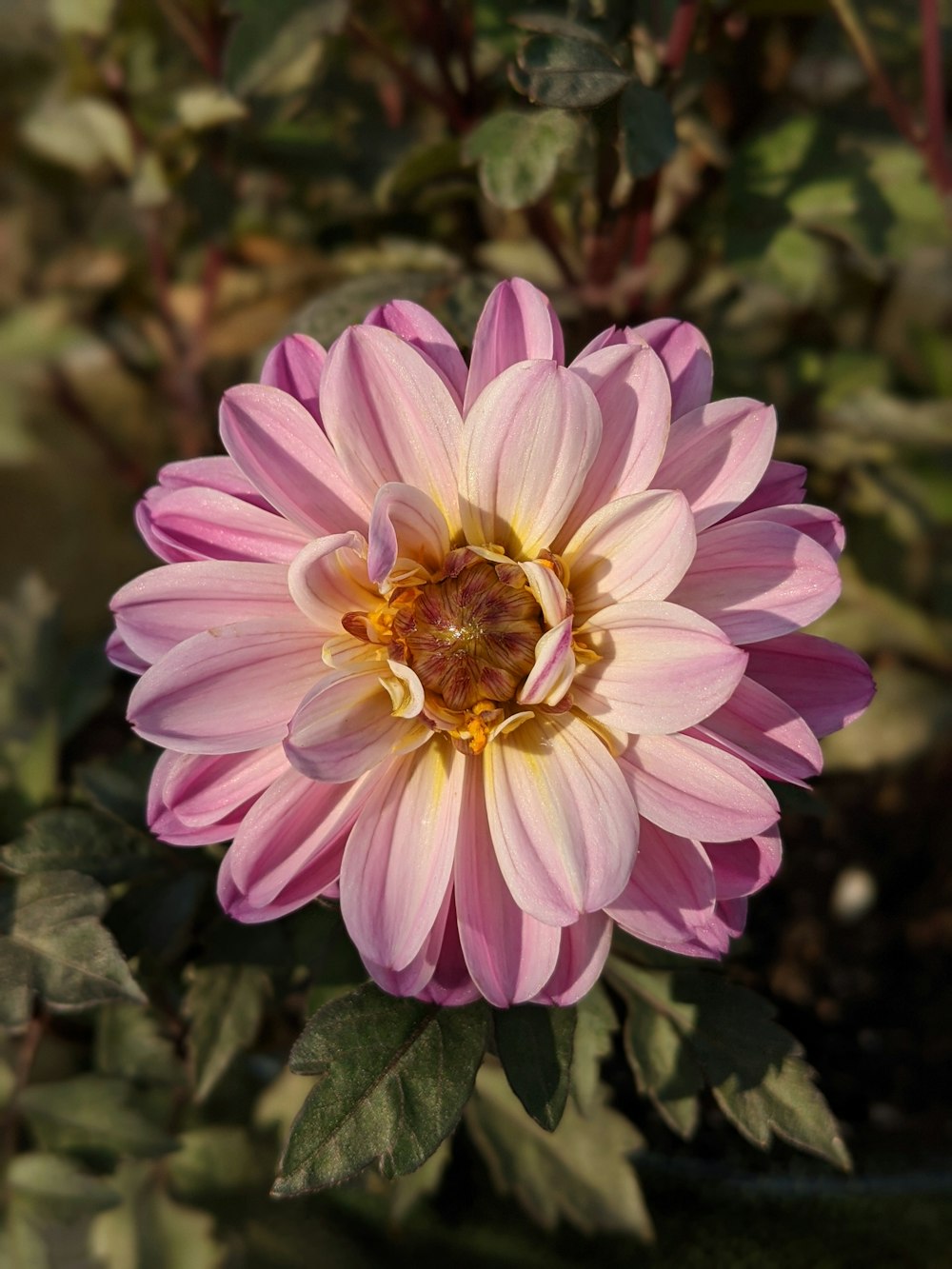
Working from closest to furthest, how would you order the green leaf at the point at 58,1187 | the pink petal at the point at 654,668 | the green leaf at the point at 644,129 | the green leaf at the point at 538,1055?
the pink petal at the point at 654,668 < the green leaf at the point at 538,1055 < the green leaf at the point at 644,129 < the green leaf at the point at 58,1187

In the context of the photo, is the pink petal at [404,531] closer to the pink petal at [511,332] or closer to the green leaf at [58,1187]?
the pink petal at [511,332]

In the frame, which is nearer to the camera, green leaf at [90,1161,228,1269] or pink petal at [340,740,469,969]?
pink petal at [340,740,469,969]

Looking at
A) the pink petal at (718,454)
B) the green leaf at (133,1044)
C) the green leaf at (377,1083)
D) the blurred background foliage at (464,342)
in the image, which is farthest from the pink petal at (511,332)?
the green leaf at (133,1044)

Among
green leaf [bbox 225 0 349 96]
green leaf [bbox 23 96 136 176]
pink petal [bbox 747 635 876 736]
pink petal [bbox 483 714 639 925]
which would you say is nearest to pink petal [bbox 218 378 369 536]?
pink petal [bbox 483 714 639 925]

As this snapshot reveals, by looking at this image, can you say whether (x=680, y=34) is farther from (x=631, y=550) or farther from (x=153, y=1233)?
(x=153, y=1233)

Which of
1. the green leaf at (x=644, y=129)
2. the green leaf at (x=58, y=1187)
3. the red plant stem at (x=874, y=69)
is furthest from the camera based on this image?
the red plant stem at (x=874, y=69)

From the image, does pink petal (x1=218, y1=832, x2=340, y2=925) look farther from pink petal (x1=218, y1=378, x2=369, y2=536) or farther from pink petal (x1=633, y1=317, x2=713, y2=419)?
pink petal (x1=633, y1=317, x2=713, y2=419)

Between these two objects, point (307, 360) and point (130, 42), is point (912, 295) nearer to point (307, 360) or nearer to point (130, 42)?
point (130, 42)
